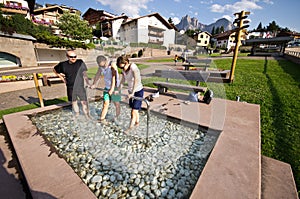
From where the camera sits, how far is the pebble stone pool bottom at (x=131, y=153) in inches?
82.7

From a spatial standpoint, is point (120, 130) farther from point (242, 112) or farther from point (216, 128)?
point (242, 112)

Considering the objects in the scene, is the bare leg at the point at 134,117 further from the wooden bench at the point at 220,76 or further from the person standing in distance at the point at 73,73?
the wooden bench at the point at 220,76

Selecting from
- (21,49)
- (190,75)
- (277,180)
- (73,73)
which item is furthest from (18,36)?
(277,180)

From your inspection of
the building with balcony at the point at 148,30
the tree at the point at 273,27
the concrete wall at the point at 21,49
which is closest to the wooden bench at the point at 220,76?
the concrete wall at the point at 21,49

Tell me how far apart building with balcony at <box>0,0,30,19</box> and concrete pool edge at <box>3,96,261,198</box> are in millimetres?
37568

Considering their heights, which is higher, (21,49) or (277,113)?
(21,49)

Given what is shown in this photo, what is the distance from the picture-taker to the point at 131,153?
280 centimetres

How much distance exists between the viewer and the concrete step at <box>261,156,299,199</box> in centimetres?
195

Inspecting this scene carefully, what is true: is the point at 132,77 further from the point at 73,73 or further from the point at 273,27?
the point at 273,27

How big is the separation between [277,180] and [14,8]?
4248 cm

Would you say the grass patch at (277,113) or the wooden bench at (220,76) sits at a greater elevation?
the wooden bench at (220,76)

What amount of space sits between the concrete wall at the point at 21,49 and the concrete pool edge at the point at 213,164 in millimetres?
19326

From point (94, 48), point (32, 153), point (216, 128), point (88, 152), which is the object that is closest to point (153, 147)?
point (88, 152)

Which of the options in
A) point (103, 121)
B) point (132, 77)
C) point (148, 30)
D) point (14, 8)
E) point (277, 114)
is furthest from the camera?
point (148, 30)
